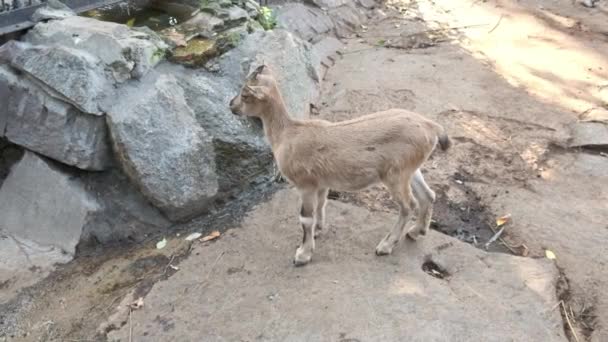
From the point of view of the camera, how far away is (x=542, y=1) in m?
10.6

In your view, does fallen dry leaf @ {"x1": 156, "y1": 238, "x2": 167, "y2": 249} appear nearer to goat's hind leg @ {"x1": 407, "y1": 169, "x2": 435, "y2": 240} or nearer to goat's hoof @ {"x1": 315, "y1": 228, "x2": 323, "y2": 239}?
goat's hoof @ {"x1": 315, "y1": 228, "x2": 323, "y2": 239}

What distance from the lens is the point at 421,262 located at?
435 centimetres

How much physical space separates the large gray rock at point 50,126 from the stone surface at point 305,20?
4.12m

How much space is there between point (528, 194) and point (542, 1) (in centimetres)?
667

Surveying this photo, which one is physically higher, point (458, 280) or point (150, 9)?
point (150, 9)

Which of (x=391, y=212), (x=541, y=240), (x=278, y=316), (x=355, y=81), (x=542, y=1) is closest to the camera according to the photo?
(x=278, y=316)

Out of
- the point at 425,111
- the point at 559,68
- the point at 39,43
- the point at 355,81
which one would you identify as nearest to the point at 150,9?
the point at 39,43

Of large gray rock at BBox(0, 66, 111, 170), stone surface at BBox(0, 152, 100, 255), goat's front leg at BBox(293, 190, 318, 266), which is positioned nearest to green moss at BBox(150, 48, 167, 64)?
large gray rock at BBox(0, 66, 111, 170)

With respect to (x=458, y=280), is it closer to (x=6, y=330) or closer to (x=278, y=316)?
(x=278, y=316)

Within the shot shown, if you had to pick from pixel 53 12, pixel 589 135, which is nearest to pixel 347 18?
pixel 589 135

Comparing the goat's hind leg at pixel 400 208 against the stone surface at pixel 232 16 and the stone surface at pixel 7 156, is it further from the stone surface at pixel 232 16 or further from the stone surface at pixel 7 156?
the stone surface at pixel 7 156

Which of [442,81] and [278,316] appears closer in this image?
[278,316]

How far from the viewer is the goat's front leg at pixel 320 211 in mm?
4594

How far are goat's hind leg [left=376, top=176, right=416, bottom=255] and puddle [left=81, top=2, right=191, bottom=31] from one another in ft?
10.8
